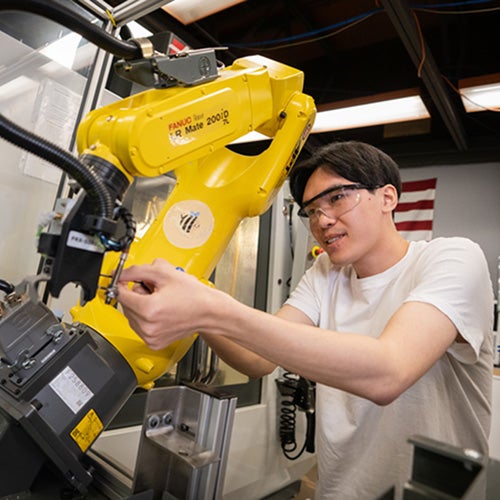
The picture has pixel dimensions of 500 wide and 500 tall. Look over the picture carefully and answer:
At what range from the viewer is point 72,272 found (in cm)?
56

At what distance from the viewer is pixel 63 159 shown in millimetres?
561

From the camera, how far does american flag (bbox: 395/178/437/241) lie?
4.15 m

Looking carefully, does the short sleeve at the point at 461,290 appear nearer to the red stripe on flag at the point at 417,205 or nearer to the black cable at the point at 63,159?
the black cable at the point at 63,159

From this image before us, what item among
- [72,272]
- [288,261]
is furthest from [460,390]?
[288,261]

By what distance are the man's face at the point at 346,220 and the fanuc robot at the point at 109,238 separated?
0.98ft

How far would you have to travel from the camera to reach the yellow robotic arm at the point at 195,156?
70cm

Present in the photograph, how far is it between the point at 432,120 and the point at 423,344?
3.85 metres

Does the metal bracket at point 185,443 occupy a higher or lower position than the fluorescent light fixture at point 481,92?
lower

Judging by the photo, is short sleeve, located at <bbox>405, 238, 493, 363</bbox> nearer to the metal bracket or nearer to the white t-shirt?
the white t-shirt

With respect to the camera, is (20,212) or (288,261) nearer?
(20,212)

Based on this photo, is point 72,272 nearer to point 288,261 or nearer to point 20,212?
point 20,212

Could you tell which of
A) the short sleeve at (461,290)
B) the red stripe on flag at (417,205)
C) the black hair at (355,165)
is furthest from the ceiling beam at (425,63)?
the short sleeve at (461,290)

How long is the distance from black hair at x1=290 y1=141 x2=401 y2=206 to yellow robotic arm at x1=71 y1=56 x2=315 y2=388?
20 cm

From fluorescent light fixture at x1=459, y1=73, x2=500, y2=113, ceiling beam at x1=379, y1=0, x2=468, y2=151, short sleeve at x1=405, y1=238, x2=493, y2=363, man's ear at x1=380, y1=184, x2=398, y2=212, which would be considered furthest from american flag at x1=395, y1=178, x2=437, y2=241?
short sleeve at x1=405, y1=238, x2=493, y2=363
